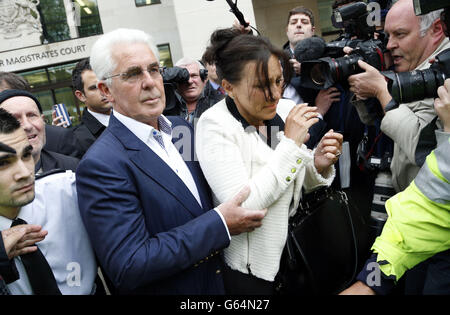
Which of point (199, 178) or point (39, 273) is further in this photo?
point (199, 178)

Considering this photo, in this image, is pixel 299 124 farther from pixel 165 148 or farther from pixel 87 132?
pixel 87 132

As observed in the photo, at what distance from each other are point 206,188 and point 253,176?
0.25 m

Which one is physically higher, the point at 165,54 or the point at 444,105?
the point at 165,54

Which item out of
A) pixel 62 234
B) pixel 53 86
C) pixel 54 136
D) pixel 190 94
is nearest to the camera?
pixel 62 234

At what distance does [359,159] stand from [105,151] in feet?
5.90

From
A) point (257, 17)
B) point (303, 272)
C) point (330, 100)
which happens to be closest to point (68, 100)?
point (257, 17)

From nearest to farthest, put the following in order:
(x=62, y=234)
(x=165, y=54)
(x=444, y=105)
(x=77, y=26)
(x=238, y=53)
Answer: (x=444, y=105) → (x=62, y=234) → (x=238, y=53) → (x=165, y=54) → (x=77, y=26)

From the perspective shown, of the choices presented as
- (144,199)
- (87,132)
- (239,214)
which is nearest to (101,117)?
(87,132)

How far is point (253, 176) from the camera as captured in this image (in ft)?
4.77

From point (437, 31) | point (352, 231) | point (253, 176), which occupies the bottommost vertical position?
point (352, 231)

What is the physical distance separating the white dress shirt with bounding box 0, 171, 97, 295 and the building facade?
9.74 meters
